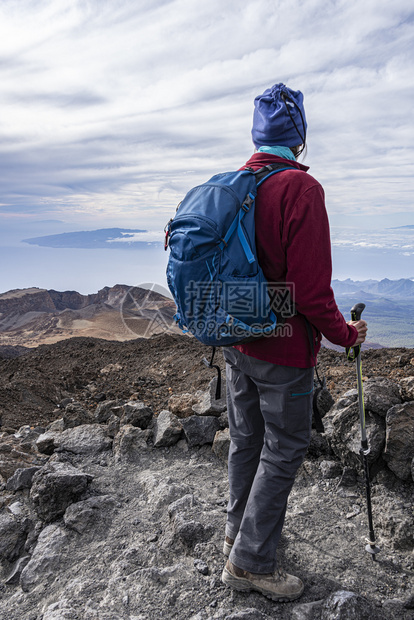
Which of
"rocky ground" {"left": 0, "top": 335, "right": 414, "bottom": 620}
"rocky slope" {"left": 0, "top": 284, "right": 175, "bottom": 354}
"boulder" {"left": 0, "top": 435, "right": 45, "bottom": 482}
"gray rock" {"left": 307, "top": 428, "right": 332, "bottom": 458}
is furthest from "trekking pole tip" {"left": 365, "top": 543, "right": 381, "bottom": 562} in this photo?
"rocky slope" {"left": 0, "top": 284, "right": 175, "bottom": 354}

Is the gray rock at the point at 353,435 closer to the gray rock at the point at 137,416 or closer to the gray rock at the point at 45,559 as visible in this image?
the gray rock at the point at 137,416

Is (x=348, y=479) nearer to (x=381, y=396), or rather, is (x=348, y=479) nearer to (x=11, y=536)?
(x=381, y=396)

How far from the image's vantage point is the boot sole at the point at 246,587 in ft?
9.24

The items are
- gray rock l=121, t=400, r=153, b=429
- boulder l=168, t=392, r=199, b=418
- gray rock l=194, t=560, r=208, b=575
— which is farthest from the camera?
boulder l=168, t=392, r=199, b=418

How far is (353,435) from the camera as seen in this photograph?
401cm

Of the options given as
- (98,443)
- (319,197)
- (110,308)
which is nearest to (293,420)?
(319,197)

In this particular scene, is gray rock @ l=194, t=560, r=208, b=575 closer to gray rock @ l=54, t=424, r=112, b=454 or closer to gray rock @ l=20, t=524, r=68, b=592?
gray rock @ l=20, t=524, r=68, b=592

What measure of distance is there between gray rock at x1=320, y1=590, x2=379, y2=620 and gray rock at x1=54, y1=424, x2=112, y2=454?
3143 millimetres

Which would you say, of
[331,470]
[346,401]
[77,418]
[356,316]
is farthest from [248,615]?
[77,418]

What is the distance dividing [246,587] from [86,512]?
163cm

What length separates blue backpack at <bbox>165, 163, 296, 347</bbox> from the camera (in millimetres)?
2486

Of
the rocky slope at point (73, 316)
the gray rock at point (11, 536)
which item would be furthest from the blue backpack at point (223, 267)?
the rocky slope at point (73, 316)

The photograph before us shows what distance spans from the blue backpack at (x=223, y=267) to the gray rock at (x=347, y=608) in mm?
1594

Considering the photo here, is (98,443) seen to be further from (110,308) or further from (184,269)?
(110,308)
